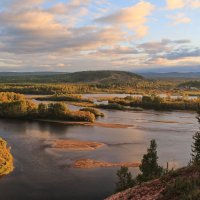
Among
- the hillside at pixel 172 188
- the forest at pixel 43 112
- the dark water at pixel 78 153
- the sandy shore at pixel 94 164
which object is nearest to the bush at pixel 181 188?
the hillside at pixel 172 188

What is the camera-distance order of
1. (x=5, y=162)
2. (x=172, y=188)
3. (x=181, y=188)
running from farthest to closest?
1. (x=5, y=162)
2. (x=172, y=188)
3. (x=181, y=188)

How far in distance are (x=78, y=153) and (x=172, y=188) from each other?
150 ft

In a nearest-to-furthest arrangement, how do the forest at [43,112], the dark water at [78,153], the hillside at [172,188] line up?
the hillside at [172,188]
the dark water at [78,153]
the forest at [43,112]

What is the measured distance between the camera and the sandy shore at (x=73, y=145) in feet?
227

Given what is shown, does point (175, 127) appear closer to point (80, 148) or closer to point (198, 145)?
point (80, 148)

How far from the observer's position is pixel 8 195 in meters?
43.0

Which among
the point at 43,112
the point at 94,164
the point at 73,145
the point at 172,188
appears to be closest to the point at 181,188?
the point at 172,188

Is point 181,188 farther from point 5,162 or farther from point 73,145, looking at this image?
point 73,145

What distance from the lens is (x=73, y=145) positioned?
71812mm

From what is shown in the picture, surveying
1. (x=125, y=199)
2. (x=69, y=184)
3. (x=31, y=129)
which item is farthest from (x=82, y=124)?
(x=125, y=199)

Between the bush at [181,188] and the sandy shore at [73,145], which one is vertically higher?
the bush at [181,188]

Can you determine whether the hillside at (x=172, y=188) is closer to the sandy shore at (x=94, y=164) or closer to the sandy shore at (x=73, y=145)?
the sandy shore at (x=94, y=164)

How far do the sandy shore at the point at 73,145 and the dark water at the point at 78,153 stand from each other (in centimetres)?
204

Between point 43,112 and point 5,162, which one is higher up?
point 43,112
